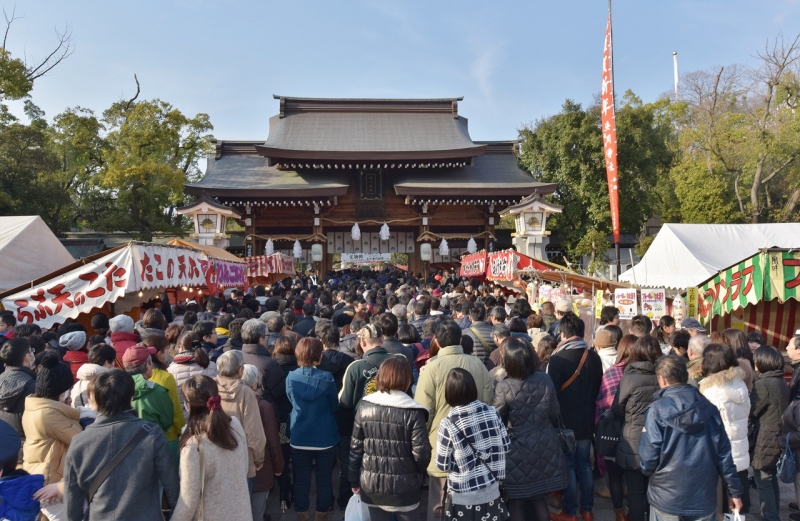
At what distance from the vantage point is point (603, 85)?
11.3 m

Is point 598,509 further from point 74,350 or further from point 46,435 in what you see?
point 74,350

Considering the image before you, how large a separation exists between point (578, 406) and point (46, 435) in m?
3.64

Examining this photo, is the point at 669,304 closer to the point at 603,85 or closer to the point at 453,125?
the point at 603,85

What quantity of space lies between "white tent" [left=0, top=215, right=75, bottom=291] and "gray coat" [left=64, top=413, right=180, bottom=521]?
6480mm

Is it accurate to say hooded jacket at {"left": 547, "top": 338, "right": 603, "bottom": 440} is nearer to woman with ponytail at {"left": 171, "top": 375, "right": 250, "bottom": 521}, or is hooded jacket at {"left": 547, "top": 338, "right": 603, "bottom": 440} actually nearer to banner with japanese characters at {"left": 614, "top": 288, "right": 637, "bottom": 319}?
woman with ponytail at {"left": 171, "top": 375, "right": 250, "bottom": 521}

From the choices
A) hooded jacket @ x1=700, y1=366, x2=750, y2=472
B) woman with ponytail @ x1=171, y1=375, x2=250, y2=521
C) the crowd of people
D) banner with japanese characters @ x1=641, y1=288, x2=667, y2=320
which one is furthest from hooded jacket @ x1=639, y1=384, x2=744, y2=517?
banner with japanese characters @ x1=641, y1=288, x2=667, y2=320

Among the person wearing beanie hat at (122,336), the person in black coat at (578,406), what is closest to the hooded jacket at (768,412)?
the person in black coat at (578,406)

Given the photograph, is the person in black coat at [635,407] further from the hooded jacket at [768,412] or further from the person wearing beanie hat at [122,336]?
the person wearing beanie hat at [122,336]

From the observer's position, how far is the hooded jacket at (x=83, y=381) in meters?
3.38

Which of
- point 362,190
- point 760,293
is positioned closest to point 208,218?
point 362,190

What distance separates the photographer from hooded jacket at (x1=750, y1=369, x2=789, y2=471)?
370 centimetres

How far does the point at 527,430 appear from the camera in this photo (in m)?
3.12

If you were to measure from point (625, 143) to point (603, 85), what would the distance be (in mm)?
11172

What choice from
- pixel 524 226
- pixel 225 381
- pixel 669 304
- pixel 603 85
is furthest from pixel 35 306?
pixel 524 226
